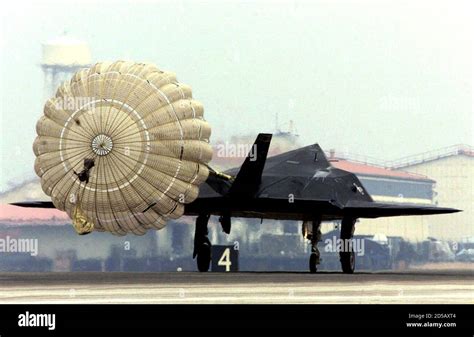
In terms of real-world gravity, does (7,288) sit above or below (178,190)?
below

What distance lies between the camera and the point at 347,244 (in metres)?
50.5

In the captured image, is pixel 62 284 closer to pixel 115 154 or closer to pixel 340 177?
pixel 115 154

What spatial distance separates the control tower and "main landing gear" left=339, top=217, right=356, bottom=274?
10494 mm

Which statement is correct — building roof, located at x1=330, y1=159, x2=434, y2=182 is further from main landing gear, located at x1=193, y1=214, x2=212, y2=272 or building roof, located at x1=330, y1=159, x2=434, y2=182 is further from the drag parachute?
the drag parachute

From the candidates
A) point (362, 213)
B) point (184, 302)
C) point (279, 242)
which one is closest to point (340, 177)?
point (362, 213)

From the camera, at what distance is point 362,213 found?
162ft

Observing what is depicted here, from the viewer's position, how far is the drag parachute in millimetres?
42406

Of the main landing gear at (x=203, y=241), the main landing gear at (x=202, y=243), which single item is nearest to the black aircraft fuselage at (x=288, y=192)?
the main landing gear at (x=203, y=241)

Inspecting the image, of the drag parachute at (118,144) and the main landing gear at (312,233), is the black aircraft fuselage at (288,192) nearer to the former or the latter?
the main landing gear at (312,233)

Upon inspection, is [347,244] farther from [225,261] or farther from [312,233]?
[225,261]

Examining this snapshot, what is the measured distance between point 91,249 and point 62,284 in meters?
16.6

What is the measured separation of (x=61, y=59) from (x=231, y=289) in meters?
17.5
